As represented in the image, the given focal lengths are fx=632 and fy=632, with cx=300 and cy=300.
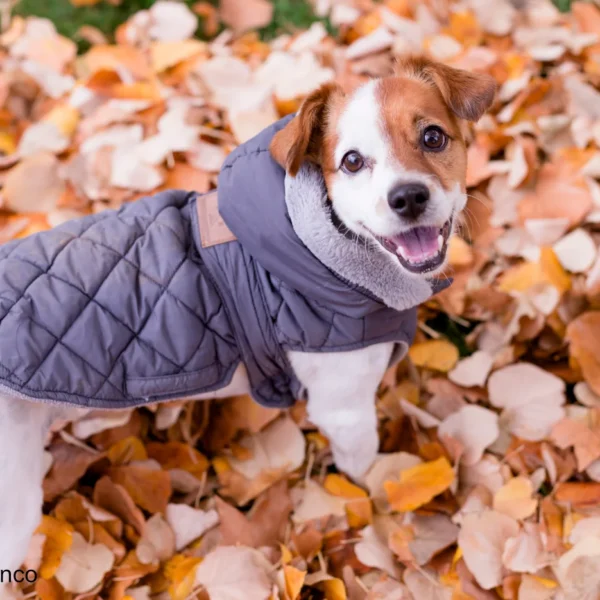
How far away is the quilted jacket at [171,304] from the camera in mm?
1294

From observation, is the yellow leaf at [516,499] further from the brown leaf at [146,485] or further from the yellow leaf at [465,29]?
the yellow leaf at [465,29]

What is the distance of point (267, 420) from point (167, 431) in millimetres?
310

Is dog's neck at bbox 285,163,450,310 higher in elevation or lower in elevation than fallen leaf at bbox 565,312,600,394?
higher

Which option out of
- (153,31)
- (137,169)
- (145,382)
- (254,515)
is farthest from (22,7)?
(254,515)

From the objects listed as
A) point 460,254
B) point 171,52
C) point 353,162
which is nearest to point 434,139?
point 353,162

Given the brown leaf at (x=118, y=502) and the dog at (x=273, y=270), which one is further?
the brown leaf at (x=118, y=502)

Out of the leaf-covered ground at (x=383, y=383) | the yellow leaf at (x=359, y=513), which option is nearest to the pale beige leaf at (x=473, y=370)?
the leaf-covered ground at (x=383, y=383)

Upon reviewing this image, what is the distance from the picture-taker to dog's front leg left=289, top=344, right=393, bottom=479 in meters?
1.45

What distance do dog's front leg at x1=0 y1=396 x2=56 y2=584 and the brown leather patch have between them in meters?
0.53

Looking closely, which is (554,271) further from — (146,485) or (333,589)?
(146,485)

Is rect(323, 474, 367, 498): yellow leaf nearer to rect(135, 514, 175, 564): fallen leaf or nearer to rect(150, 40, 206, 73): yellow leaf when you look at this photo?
rect(135, 514, 175, 564): fallen leaf

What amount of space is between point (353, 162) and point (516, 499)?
0.98m

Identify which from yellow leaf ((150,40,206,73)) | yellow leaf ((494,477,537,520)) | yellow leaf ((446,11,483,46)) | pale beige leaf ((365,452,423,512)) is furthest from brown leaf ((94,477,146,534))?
yellow leaf ((446,11,483,46))

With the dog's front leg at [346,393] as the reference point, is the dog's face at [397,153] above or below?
above
